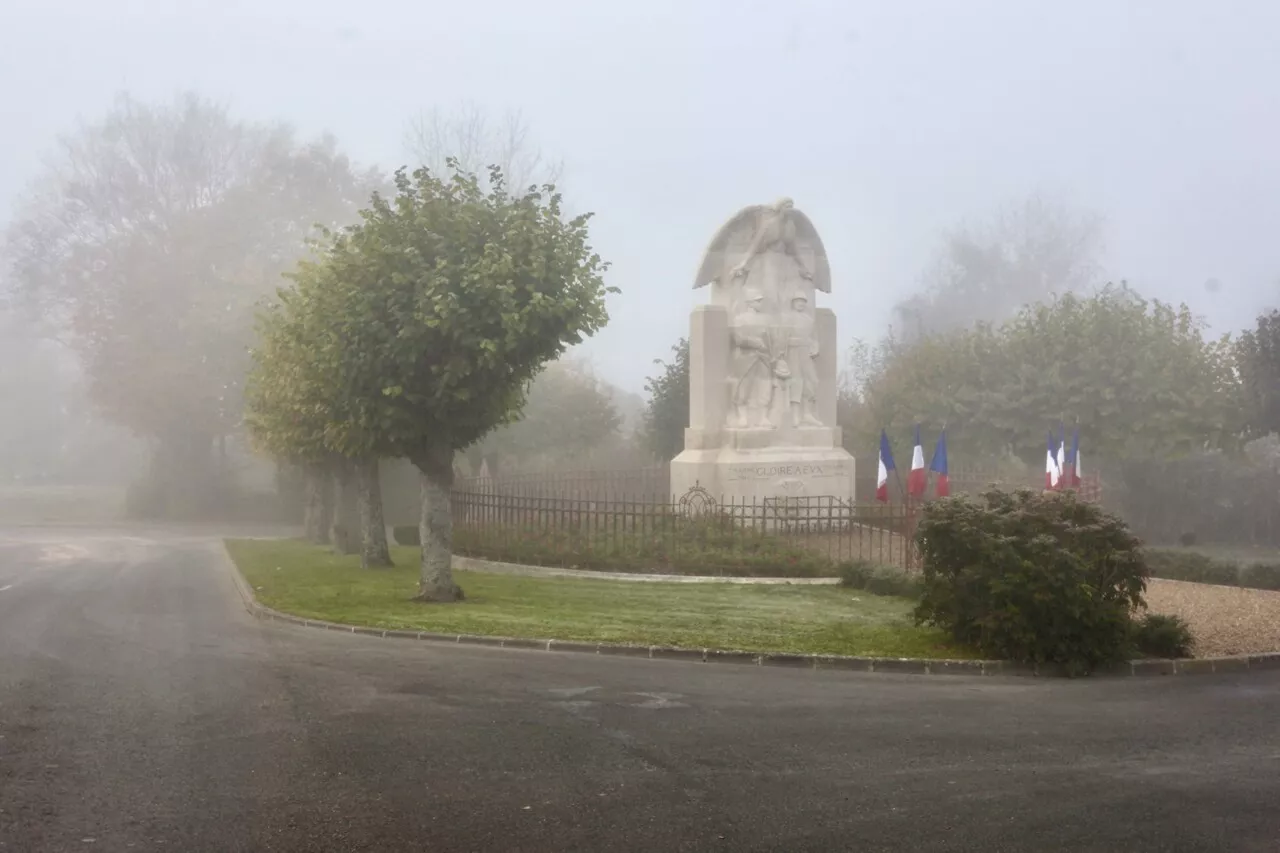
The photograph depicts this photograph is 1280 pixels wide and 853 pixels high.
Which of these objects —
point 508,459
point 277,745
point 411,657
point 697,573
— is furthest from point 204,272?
point 277,745

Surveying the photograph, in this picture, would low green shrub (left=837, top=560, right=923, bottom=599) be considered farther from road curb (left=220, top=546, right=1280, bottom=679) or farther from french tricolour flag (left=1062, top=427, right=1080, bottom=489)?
french tricolour flag (left=1062, top=427, right=1080, bottom=489)

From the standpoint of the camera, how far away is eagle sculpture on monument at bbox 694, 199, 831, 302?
2306 cm

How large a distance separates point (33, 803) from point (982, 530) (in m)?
8.17

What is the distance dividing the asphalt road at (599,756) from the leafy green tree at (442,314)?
405cm

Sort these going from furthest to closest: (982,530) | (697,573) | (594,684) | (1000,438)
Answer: (1000,438), (697,573), (982,530), (594,684)

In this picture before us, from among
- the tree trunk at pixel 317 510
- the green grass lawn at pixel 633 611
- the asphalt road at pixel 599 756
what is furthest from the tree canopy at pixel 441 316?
the tree trunk at pixel 317 510

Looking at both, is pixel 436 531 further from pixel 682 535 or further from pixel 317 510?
pixel 317 510

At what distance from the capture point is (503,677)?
10359 mm

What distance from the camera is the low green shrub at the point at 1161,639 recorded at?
444 inches

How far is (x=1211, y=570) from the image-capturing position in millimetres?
18234

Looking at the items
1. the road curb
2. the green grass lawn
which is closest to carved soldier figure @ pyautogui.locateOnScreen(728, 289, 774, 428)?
the green grass lawn

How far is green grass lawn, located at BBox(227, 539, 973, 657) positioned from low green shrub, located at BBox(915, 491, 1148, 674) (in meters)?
0.52

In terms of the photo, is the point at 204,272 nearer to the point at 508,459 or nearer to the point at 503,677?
the point at 508,459

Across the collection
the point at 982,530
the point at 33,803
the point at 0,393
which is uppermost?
the point at 0,393
